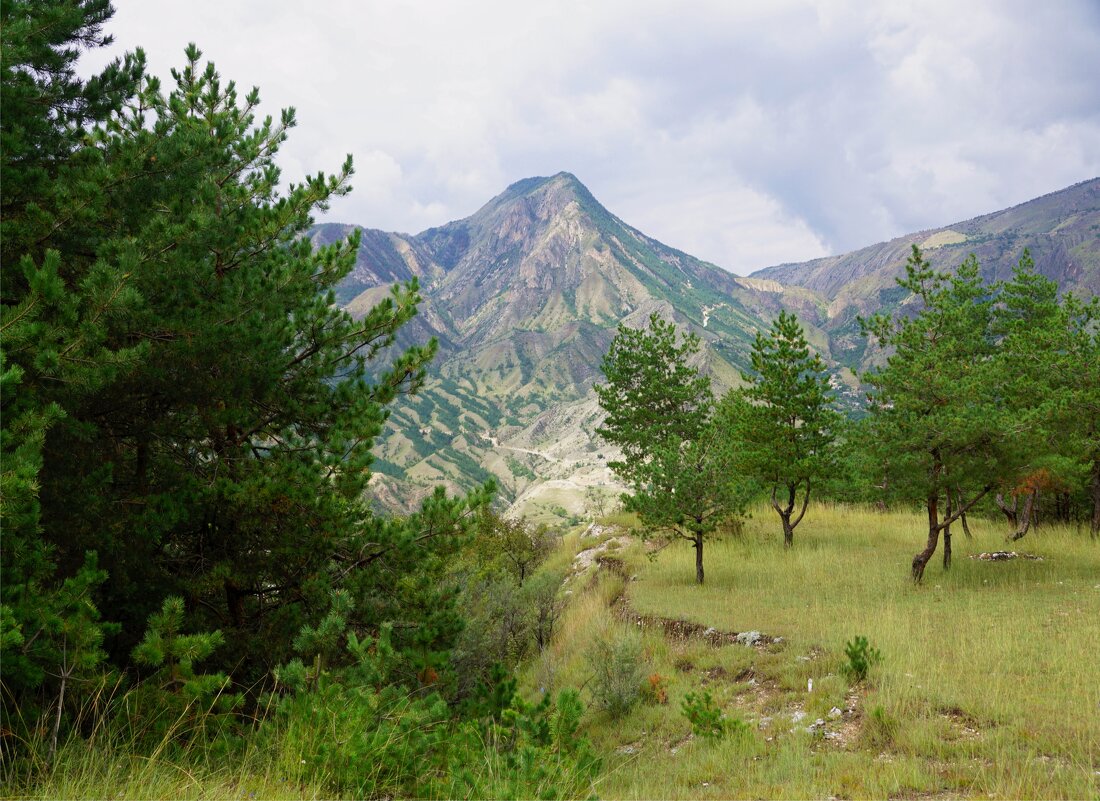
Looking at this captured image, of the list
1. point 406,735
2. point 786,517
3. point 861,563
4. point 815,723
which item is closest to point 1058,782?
point 815,723

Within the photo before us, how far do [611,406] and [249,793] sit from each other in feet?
86.6

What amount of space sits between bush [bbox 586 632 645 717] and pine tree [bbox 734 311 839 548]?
924 cm

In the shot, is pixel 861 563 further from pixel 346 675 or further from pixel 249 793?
pixel 249 793

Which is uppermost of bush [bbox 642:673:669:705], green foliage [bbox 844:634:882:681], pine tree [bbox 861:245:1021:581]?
pine tree [bbox 861:245:1021:581]

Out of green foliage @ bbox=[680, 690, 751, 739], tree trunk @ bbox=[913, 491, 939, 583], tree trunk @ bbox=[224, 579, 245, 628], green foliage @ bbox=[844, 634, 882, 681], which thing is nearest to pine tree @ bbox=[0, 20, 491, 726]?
tree trunk @ bbox=[224, 579, 245, 628]

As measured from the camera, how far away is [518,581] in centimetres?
2341

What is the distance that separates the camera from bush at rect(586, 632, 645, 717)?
9875 mm

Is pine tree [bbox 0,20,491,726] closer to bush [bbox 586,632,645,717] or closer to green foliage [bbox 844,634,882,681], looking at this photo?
bush [bbox 586,632,645,717]

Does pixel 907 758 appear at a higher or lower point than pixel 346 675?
lower

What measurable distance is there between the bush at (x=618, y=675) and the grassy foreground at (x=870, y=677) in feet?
0.86

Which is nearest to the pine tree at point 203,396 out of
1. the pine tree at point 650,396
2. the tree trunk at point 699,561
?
the tree trunk at point 699,561

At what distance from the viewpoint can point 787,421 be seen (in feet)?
64.9

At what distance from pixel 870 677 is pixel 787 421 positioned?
12.3 meters

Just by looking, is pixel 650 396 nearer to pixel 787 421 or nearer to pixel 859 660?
pixel 787 421
